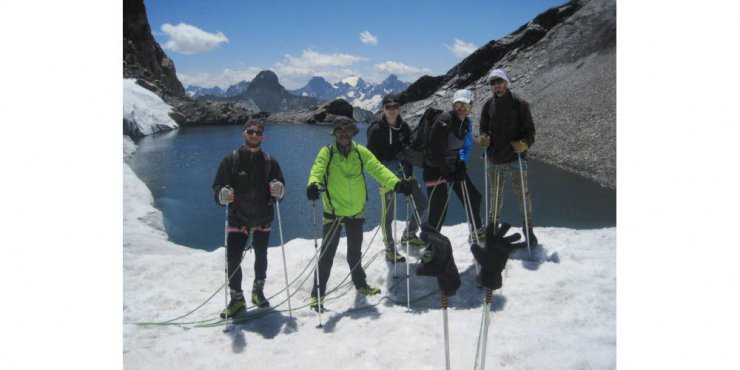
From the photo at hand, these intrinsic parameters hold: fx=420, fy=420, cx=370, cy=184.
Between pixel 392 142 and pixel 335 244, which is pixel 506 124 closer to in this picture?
pixel 392 142

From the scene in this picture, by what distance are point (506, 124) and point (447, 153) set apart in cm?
67

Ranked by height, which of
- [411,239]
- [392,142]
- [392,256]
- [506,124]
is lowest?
[392,256]

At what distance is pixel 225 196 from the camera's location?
351 centimetres

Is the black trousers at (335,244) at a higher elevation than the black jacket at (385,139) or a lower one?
lower

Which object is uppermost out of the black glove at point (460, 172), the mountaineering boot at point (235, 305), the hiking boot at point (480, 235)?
the black glove at point (460, 172)

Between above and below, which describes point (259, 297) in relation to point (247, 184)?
below

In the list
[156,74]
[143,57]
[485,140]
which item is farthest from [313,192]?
[156,74]

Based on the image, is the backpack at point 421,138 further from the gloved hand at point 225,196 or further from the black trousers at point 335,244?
the gloved hand at point 225,196

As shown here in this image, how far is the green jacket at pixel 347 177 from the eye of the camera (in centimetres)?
380

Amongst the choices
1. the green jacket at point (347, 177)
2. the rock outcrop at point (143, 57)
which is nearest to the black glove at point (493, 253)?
the green jacket at point (347, 177)

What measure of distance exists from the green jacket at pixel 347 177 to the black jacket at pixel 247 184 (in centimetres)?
43

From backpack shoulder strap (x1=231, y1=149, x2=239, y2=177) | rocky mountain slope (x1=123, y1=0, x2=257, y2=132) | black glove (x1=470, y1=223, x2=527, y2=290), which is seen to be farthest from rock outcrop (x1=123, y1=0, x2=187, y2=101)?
black glove (x1=470, y1=223, x2=527, y2=290)

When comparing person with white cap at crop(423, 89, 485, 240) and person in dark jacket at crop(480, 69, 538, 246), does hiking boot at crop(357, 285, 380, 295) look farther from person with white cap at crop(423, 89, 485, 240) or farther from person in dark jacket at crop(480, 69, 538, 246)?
person in dark jacket at crop(480, 69, 538, 246)

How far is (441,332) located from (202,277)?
2920 millimetres
